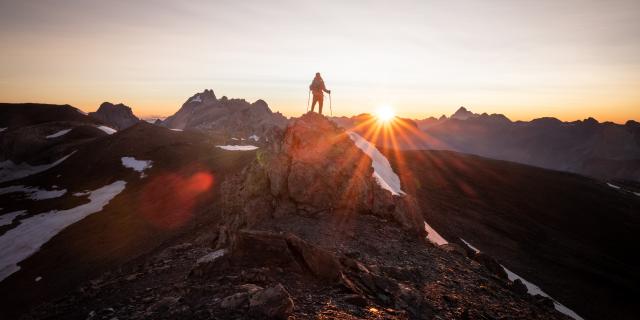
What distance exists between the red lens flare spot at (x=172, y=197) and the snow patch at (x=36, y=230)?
25.1 feet

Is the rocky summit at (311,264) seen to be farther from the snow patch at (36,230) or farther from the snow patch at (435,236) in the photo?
the snow patch at (36,230)

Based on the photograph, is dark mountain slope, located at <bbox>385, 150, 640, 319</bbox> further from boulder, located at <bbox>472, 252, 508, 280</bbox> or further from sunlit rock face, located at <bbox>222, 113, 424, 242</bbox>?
sunlit rock face, located at <bbox>222, 113, 424, 242</bbox>

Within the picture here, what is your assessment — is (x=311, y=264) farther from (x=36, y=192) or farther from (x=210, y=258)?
(x=36, y=192)

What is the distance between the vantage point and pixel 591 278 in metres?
41.8

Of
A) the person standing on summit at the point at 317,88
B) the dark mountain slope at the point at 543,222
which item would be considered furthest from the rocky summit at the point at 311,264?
the dark mountain slope at the point at 543,222

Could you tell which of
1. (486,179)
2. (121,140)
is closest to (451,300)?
(486,179)

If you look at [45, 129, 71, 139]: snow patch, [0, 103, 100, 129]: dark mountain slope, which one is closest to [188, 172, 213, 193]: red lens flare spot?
[45, 129, 71, 139]: snow patch

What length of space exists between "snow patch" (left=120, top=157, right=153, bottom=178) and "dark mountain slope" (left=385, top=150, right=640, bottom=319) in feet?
171

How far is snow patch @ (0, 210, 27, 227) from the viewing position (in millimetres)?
53828

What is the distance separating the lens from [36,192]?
68.6 m

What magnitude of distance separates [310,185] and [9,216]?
6137 centimetres

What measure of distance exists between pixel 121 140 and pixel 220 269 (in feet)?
282

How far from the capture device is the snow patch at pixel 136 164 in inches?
2753

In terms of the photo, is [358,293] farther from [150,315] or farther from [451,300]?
[150,315]
